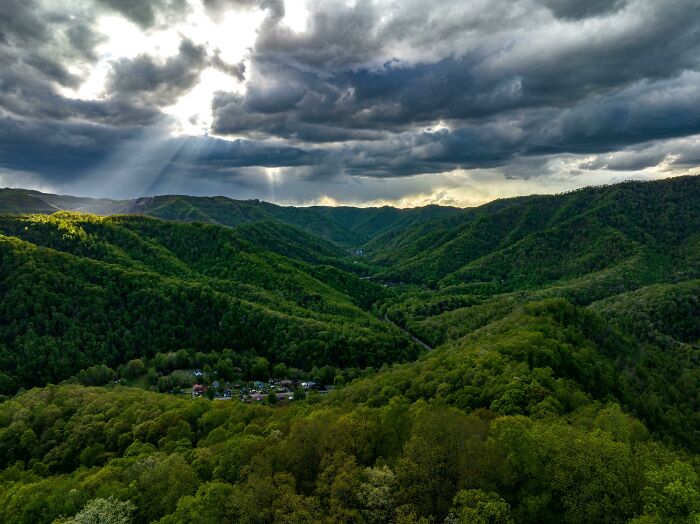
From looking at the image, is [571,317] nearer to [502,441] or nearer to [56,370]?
[502,441]

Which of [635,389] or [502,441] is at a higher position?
[502,441]

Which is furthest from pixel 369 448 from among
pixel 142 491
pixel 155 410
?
pixel 155 410

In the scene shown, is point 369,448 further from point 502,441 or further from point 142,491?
point 142,491

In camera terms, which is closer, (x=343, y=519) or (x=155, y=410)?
(x=343, y=519)

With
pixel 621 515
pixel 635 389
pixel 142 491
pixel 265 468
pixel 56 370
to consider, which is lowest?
pixel 56 370

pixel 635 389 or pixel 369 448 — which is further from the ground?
pixel 369 448

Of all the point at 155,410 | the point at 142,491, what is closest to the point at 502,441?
the point at 142,491

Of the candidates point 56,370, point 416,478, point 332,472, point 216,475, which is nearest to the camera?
Result: point 416,478

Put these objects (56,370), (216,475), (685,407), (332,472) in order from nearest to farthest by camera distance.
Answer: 1. (332,472)
2. (216,475)
3. (685,407)
4. (56,370)

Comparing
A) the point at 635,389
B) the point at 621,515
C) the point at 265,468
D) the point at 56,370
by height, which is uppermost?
the point at 621,515
